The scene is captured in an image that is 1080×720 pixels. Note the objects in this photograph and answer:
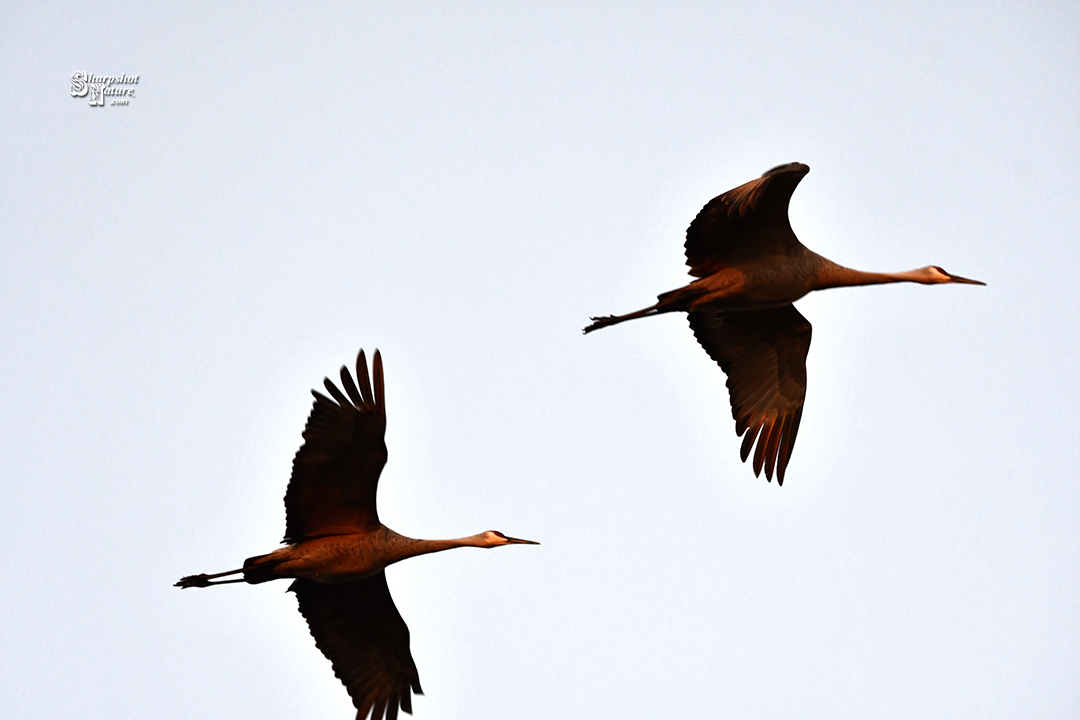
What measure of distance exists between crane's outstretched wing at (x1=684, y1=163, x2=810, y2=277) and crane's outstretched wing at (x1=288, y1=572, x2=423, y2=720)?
4682 millimetres

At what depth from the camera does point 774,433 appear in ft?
54.3

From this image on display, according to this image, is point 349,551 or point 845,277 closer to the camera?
point 349,551

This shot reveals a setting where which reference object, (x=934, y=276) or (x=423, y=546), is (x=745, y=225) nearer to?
(x=934, y=276)

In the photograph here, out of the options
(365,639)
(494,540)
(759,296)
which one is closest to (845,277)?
(759,296)

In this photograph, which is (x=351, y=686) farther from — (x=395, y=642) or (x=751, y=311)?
(x=751, y=311)

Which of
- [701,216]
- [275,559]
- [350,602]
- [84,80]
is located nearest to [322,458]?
[275,559]

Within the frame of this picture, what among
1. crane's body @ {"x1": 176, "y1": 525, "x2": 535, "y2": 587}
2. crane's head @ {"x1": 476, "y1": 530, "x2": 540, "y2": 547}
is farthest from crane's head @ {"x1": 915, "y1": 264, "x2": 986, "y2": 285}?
crane's body @ {"x1": 176, "y1": 525, "x2": 535, "y2": 587}

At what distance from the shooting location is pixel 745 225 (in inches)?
587

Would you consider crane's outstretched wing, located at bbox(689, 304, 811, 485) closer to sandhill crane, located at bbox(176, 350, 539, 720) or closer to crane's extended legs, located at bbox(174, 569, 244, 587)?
sandhill crane, located at bbox(176, 350, 539, 720)

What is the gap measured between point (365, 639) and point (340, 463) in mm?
2508

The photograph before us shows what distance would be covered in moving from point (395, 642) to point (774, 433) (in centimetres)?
478

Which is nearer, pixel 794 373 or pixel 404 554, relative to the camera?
pixel 404 554

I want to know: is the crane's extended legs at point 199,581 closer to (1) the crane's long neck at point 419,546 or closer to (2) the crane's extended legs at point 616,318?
(1) the crane's long neck at point 419,546

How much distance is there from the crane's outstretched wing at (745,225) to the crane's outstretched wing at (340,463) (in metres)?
3.69
